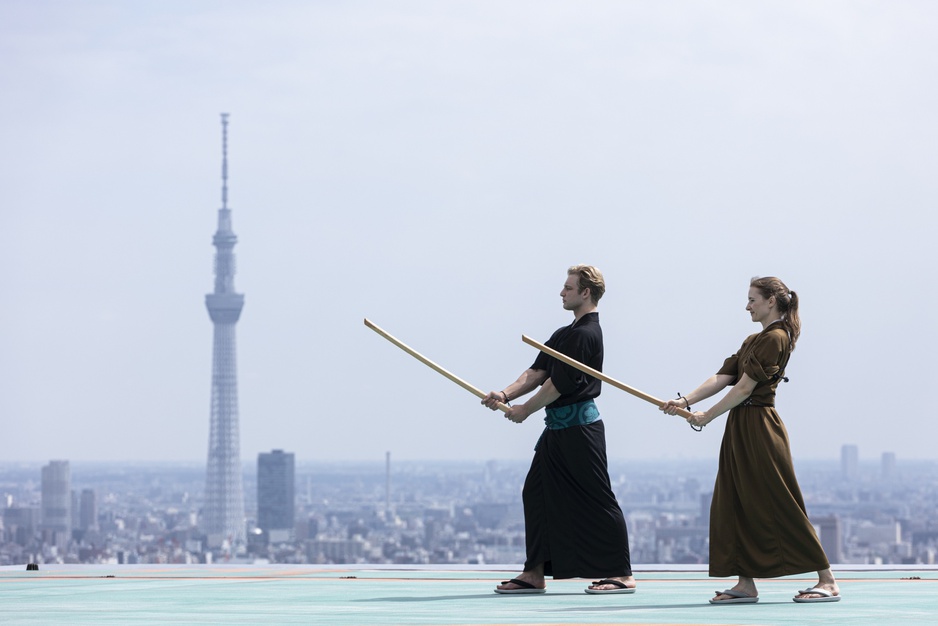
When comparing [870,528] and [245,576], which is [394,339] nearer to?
[245,576]

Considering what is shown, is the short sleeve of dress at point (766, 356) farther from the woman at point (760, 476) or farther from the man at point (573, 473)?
the man at point (573, 473)

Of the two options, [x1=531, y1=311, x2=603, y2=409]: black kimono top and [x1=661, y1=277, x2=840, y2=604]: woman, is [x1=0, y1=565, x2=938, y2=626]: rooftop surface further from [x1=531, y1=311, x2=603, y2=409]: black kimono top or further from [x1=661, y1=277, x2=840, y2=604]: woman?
[x1=531, y1=311, x2=603, y2=409]: black kimono top

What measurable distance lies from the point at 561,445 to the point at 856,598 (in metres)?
2.19

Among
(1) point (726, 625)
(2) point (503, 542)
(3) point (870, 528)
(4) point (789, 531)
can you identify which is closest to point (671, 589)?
(4) point (789, 531)

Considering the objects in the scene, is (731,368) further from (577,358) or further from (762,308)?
(577,358)

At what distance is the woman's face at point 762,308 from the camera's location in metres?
10.3

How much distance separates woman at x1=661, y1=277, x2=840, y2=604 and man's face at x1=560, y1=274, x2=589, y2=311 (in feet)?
3.66

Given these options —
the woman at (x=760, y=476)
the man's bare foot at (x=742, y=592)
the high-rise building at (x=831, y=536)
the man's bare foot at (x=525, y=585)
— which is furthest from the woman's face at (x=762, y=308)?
the high-rise building at (x=831, y=536)

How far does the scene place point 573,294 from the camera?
11.0 meters

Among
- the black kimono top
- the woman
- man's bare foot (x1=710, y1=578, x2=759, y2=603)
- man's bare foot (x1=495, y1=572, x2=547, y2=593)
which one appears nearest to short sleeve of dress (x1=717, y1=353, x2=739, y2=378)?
Result: the woman

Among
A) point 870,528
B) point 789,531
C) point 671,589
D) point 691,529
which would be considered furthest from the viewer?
point 691,529

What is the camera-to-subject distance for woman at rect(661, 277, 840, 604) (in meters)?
10.0

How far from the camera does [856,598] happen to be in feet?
33.9

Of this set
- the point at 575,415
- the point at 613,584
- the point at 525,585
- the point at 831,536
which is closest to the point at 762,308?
the point at 575,415
